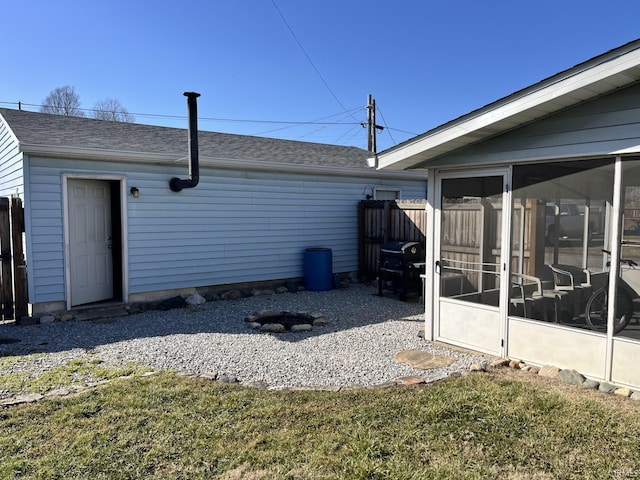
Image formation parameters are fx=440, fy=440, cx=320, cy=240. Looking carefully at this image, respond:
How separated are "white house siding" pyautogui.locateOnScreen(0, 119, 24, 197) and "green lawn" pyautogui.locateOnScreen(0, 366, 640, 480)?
171 inches

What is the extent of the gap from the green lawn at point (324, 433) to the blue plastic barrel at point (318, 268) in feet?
17.0

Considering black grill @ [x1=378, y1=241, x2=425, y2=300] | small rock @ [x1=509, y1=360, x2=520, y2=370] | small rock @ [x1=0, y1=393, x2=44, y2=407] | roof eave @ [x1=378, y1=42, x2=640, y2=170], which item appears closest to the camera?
roof eave @ [x1=378, y1=42, x2=640, y2=170]

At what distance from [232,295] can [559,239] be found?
5.70 m

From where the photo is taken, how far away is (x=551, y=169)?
167 inches

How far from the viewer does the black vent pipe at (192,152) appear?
7.45 meters

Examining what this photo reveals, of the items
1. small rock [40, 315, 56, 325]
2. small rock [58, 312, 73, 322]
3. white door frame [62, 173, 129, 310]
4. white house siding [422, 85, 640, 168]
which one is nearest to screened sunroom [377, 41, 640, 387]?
white house siding [422, 85, 640, 168]

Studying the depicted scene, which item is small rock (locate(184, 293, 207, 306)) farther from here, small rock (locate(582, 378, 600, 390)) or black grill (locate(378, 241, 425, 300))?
small rock (locate(582, 378, 600, 390))

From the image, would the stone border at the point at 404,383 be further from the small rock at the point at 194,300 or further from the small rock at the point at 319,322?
the small rock at the point at 194,300

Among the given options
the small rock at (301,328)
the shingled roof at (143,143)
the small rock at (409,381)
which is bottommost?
the small rock at (409,381)

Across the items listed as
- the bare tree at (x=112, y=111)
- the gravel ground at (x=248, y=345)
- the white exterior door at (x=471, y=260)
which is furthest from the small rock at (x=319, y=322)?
the bare tree at (x=112, y=111)

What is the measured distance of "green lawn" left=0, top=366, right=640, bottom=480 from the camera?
259 cm

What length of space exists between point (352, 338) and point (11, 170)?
6.00 metres

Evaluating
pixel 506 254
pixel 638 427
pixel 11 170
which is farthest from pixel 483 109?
pixel 11 170

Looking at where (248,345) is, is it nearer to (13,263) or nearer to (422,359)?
(422,359)
